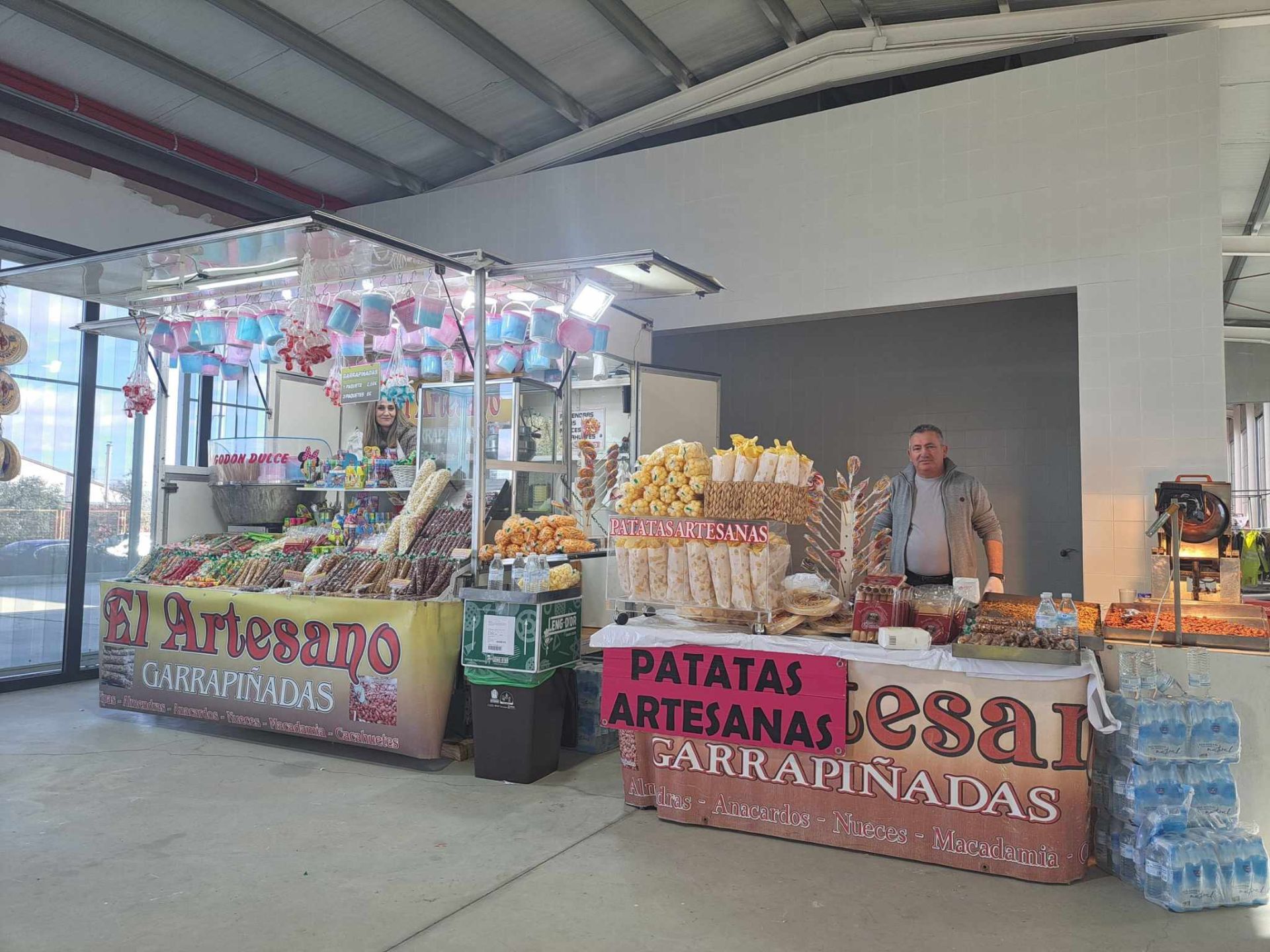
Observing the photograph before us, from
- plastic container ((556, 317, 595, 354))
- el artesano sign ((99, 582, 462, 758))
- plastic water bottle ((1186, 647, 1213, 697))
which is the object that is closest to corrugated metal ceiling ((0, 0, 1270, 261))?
plastic container ((556, 317, 595, 354))

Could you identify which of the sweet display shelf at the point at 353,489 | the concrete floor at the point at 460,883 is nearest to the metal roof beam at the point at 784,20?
the sweet display shelf at the point at 353,489

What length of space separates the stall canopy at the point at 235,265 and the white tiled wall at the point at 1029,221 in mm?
2985

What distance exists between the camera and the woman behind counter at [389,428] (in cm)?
704

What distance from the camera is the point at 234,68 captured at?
273 inches

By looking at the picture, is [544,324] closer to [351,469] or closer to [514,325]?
[514,325]

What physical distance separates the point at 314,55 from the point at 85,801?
5331 millimetres

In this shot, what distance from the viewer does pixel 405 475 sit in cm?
653

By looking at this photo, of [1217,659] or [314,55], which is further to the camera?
[314,55]

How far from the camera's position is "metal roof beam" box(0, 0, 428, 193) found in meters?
6.07

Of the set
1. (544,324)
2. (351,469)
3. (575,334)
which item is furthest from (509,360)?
(351,469)

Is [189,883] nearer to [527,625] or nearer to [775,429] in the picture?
[527,625]

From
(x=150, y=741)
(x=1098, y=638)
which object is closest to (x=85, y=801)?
(x=150, y=741)

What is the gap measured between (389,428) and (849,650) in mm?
4464

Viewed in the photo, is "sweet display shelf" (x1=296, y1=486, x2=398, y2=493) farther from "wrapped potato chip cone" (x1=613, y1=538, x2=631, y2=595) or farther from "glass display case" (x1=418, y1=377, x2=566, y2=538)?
"wrapped potato chip cone" (x1=613, y1=538, x2=631, y2=595)
